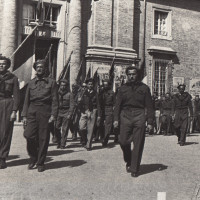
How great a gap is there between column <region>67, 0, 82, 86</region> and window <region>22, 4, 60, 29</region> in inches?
33.9

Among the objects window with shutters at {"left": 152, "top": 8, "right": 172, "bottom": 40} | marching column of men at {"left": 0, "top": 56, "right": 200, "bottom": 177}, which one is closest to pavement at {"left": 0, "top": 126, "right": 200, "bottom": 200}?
marching column of men at {"left": 0, "top": 56, "right": 200, "bottom": 177}

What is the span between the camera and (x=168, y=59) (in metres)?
20.5

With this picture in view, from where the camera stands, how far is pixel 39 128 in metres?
6.12

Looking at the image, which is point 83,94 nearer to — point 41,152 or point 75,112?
point 75,112

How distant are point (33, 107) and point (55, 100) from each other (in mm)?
422

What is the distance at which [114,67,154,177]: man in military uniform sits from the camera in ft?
19.5

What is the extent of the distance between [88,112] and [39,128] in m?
3.22

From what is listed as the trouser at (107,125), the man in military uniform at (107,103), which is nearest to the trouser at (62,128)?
the trouser at (107,125)

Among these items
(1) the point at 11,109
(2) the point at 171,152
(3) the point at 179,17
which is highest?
(3) the point at 179,17

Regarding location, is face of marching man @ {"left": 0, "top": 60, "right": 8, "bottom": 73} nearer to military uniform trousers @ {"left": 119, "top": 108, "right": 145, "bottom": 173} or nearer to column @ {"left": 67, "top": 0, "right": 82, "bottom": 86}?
military uniform trousers @ {"left": 119, "top": 108, "right": 145, "bottom": 173}

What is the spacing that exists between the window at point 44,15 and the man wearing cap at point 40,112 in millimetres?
10013

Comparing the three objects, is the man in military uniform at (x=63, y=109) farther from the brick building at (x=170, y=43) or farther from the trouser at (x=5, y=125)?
the brick building at (x=170, y=43)

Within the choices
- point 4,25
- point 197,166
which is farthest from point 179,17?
point 197,166

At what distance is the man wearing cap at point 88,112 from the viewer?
9180 mm
